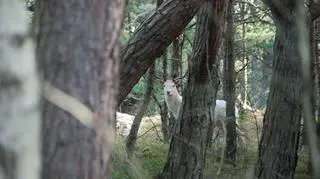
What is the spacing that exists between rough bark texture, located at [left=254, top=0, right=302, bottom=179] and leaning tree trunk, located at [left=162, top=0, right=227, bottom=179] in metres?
0.82

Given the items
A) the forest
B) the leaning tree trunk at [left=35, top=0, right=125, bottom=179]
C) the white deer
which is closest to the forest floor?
the forest

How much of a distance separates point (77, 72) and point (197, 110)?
5727 mm

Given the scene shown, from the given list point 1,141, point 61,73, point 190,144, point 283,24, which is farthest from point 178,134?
point 1,141

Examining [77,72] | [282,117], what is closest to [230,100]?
[282,117]

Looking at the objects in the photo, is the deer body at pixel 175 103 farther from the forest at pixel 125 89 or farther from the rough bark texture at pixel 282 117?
the rough bark texture at pixel 282 117

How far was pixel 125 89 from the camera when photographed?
19.8ft

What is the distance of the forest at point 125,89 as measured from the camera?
5.64 ft

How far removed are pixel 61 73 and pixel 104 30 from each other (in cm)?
28

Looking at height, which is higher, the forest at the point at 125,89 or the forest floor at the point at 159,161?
the forest at the point at 125,89

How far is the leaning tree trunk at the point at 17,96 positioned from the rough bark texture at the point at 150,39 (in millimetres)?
4150

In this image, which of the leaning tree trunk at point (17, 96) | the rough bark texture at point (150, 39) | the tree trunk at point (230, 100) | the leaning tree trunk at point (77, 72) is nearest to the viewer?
the leaning tree trunk at point (17, 96)

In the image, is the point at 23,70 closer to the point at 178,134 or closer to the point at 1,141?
the point at 1,141

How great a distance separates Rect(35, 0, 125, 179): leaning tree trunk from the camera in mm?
2701

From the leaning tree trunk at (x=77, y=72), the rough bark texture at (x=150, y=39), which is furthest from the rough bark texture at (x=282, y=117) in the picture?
the leaning tree trunk at (x=77, y=72)
